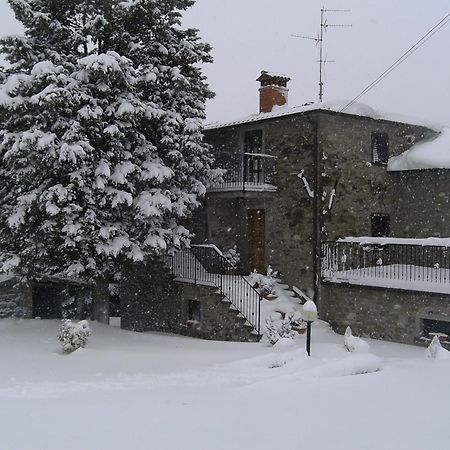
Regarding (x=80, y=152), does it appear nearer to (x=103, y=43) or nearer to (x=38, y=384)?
(x=103, y=43)

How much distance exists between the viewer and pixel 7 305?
18391mm

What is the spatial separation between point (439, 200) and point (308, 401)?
1126 centimetres

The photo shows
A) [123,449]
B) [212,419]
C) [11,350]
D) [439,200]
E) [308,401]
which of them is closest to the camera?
[123,449]

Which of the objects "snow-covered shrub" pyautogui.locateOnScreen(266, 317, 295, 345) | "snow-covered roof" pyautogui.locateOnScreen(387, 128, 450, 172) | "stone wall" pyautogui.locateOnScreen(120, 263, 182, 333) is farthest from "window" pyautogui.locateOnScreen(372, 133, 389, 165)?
"stone wall" pyautogui.locateOnScreen(120, 263, 182, 333)

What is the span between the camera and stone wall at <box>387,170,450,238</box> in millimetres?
16688

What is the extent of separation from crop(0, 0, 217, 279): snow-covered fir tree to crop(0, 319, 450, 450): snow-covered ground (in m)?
3.00

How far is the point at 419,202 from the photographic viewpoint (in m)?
17.3

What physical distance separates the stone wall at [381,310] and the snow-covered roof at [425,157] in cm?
491

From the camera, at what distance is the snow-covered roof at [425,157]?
54.2 ft

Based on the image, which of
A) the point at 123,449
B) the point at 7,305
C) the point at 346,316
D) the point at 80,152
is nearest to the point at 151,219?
the point at 80,152

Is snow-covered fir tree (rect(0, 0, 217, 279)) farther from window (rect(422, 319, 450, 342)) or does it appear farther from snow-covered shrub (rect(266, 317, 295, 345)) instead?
window (rect(422, 319, 450, 342))

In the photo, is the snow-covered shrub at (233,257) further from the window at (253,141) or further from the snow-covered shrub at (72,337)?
the snow-covered shrub at (72,337)

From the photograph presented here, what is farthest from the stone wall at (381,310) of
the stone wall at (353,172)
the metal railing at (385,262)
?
the stone wall at (353,172)

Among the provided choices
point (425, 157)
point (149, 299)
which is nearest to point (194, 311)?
point (149, 299)
